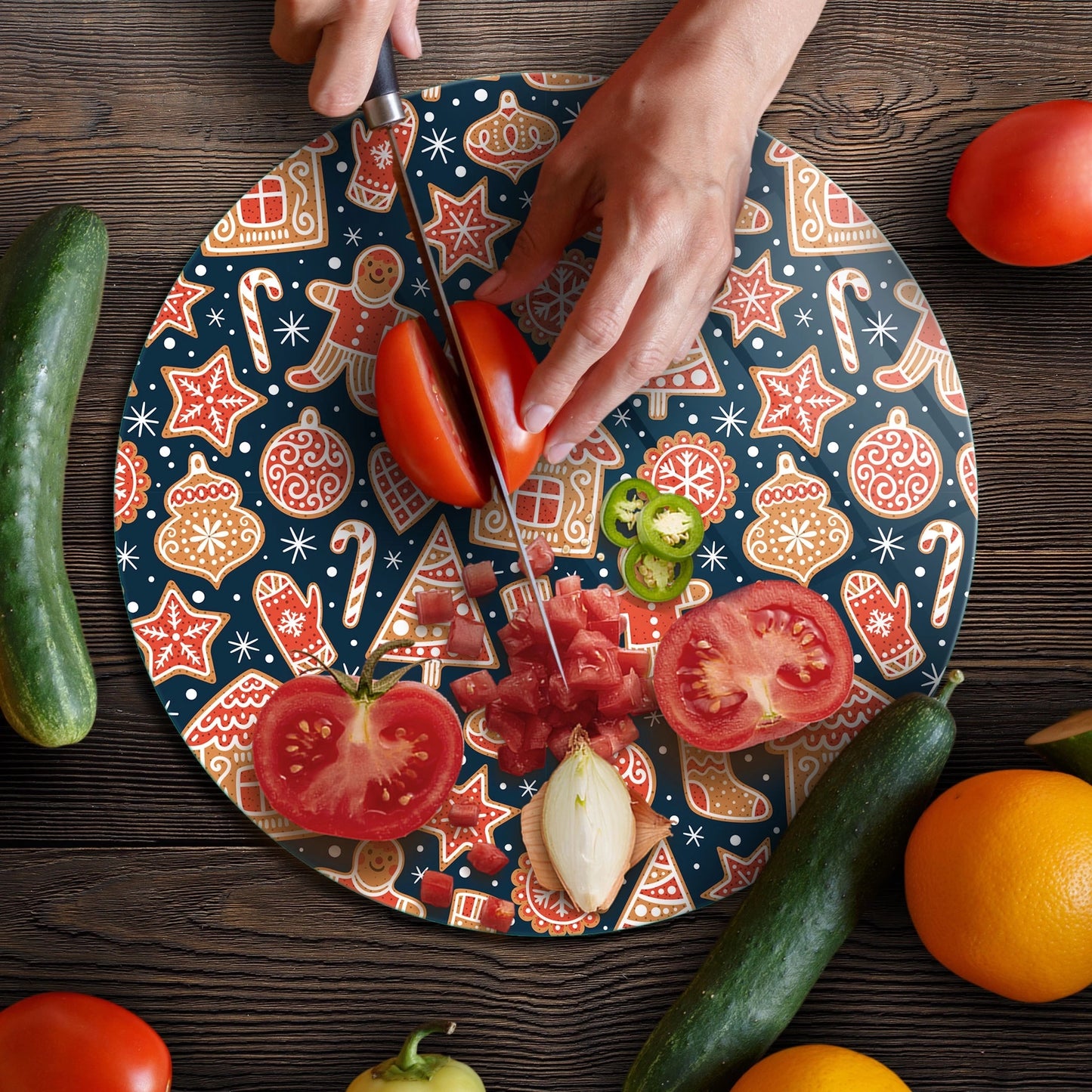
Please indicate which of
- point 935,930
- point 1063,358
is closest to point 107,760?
point 935,930

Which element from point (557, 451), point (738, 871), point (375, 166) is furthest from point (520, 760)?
point (375, 166)

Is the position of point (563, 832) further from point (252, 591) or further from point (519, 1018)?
point (252, 591)

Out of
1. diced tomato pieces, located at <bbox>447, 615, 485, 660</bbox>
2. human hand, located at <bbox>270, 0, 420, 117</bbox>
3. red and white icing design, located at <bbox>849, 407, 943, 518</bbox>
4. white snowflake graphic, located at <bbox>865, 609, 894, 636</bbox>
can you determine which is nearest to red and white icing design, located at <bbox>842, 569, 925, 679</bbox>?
white snowflake graphic, located at <bbox>865, 609, 894, 636</bbox>

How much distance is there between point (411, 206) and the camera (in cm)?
131

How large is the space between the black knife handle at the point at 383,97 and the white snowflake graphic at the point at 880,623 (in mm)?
951

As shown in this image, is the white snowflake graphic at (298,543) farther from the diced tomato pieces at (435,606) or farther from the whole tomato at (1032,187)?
the whole tomato at (1032,187)

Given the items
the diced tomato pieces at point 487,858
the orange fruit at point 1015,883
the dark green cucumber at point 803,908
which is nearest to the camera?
the orange fruit at point 1015,883

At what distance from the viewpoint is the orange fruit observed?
111 centimetres

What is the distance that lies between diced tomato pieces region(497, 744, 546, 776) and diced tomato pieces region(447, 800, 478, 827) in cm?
7

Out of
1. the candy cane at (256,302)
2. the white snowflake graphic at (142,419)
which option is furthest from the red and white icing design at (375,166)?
the white snowflake graphic at (142,419)

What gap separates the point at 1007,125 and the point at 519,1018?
4.65 feet

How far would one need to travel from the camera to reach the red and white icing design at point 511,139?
138 cm

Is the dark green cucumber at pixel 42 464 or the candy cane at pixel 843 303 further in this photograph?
the candy cane at pixel 843 303

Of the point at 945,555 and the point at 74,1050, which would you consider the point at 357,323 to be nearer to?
the point at 945,555
